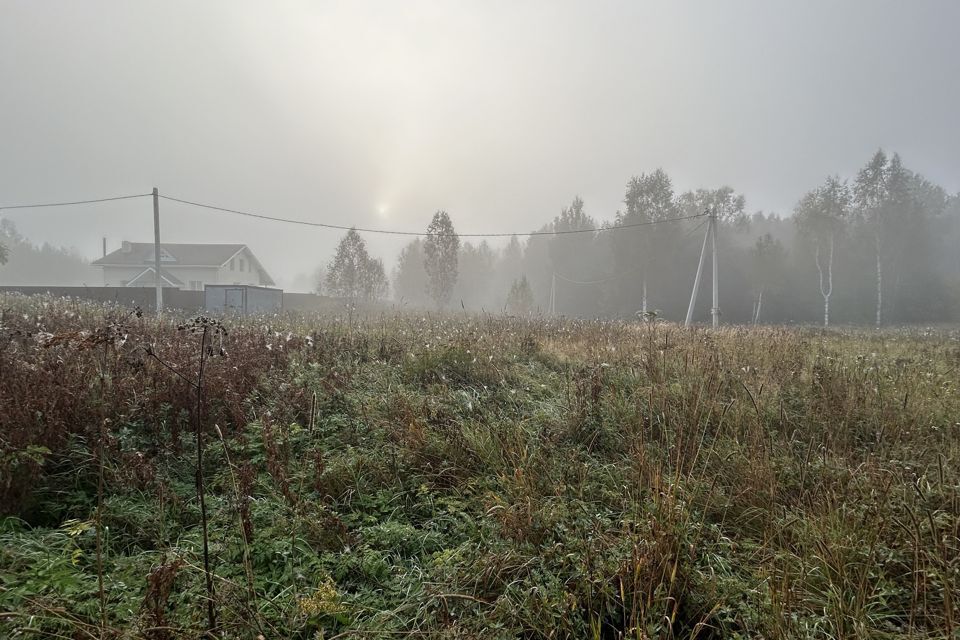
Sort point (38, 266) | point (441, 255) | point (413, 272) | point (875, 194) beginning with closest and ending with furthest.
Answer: point (875, 194)
point (441, 255)
point (413, 272)
point (38, 266)

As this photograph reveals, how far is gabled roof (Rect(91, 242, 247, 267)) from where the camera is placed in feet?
147

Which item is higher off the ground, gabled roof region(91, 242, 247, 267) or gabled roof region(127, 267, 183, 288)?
gabled roof region(91, 242, 247, 267)

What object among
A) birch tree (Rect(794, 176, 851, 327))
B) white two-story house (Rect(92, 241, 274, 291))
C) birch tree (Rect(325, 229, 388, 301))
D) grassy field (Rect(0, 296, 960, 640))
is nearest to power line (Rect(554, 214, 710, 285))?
birch tree (Rect(794, 176, 851, 327))

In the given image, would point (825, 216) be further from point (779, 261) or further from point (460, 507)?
point (460, 507)

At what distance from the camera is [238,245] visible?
4841cm

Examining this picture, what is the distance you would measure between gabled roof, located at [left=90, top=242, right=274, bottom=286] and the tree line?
15.3m

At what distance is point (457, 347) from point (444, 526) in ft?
13.1

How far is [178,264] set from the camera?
1759 inches

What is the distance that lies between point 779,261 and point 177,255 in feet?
209

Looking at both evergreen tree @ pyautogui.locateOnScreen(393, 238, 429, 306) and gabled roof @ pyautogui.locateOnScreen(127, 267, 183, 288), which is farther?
evergreen tree @ pyautogui.locateOnScreen(393, 238, 429, 306)

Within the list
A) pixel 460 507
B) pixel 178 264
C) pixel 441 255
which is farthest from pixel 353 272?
pixel 460 507

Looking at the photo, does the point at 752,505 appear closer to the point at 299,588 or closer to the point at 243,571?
the point at 299,588

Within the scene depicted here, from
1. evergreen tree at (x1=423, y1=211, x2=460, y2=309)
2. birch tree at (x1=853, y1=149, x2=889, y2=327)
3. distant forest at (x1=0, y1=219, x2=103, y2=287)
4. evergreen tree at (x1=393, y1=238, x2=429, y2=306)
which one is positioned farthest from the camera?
distant forest at (x1=0, y1=219, x2=103, y2=287)

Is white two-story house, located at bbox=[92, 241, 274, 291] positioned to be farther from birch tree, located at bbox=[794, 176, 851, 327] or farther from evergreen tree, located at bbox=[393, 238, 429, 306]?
birch tree, located at bbox=[794, 176, 851, 327]
